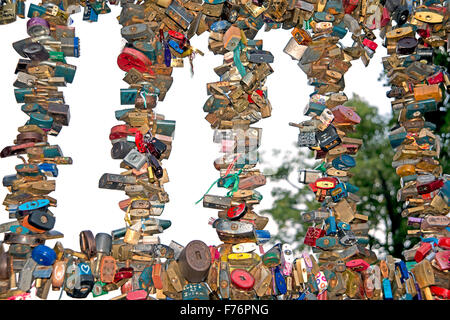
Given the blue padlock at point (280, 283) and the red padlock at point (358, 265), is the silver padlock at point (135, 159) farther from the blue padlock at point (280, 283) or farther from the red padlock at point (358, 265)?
the red padlock at point (358, 265)

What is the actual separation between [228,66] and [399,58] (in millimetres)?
1471

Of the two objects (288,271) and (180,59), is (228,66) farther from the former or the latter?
(288,271)

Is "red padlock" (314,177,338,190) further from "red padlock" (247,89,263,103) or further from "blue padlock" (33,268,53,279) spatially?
"blue padlock" (33,268,53,279)

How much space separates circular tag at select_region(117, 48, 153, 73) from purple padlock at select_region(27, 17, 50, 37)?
0.59 meters

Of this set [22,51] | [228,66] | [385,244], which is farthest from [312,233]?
[385,244]

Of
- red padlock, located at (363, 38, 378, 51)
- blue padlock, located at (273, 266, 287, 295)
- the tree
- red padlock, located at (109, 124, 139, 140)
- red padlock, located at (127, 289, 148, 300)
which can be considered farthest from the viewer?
the tree

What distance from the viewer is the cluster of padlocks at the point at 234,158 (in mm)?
4270

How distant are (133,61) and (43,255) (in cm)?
155

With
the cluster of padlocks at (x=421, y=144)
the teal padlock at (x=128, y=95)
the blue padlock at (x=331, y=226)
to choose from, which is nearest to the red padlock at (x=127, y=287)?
the teal padlock at (x=128, y=95)

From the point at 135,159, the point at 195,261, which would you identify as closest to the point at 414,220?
the point at 195,261

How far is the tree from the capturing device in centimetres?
966

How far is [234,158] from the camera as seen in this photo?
15.4ft

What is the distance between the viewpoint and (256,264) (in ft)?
14.6

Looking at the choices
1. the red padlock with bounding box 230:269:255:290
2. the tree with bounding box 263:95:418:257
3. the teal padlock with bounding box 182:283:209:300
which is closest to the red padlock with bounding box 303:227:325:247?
the red padlock with bounding box 230:269:255:290
